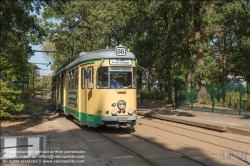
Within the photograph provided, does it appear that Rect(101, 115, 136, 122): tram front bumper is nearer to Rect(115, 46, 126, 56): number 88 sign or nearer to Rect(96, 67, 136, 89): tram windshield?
Rect(96, 67, 136, 89): tram windshield

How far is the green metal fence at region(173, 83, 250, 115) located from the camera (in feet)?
61.2

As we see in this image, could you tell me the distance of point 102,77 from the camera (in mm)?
11836

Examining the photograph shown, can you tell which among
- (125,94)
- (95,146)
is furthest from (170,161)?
(125,94)

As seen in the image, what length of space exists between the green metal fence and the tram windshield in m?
9.44

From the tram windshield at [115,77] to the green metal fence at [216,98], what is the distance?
31.0 ft

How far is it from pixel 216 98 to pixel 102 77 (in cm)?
1172

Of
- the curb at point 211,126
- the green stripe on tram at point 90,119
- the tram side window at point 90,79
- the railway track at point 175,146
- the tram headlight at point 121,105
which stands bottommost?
the railway track at point 175,146

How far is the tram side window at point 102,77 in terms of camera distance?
11.8 metres

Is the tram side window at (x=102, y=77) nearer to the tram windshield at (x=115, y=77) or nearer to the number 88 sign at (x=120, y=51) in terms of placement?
the tram windshield at (x=115, y=77)

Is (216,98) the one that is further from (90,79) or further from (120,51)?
(90,79)

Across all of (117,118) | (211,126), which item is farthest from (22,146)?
(211,126)

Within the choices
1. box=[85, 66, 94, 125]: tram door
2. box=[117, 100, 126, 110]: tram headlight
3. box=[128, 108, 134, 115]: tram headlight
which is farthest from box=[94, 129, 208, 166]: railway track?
box=[117, 100, 126, 110]: tram headlight
